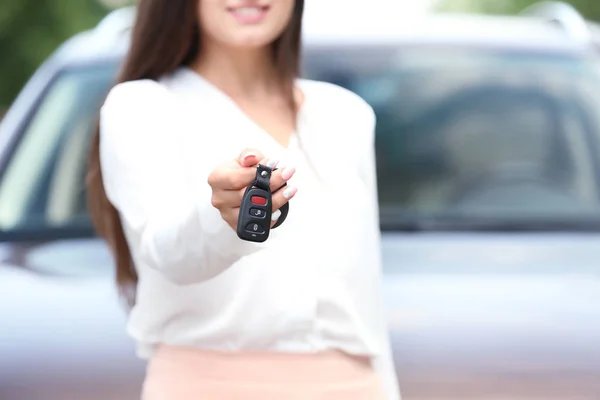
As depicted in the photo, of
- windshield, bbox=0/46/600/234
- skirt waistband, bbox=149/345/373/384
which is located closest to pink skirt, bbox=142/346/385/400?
skirt waistband, bbox=149/345/373/384

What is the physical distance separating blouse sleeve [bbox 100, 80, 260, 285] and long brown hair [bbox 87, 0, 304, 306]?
0.10 meters

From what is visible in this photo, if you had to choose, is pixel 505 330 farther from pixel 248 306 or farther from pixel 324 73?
pixel 324 73

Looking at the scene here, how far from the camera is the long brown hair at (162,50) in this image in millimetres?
1915

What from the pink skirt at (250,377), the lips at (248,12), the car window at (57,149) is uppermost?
the car window at (57,149)

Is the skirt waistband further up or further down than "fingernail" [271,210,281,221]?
further down

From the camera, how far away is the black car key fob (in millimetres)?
1438

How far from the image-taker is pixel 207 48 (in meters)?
1.96

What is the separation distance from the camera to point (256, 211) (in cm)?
Result: 144

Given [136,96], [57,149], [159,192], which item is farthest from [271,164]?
[57,149]

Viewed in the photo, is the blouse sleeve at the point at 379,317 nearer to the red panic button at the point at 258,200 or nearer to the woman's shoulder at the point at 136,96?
the woman's shoulder at the point at 136,96

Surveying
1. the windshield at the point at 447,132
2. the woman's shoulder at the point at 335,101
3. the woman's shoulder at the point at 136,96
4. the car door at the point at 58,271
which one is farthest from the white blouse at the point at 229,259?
the windshield at the point at 447,132

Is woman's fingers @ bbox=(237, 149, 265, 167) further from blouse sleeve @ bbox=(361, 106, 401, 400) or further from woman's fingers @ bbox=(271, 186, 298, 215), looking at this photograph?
blouse sleeve @ bbox=(361, 106, 401, 400)

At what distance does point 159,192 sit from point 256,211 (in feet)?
0.95

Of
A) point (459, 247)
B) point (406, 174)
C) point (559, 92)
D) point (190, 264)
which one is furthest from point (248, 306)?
point (559, 92)
